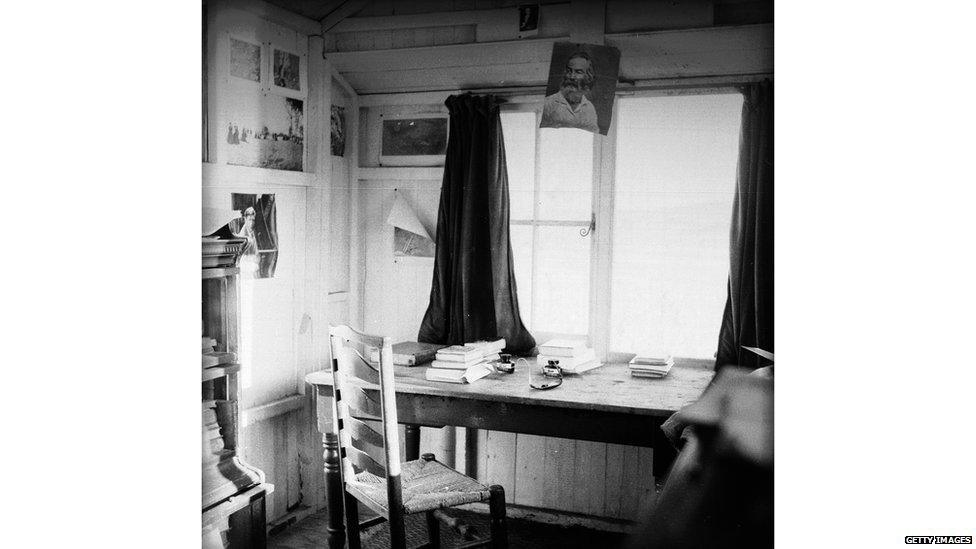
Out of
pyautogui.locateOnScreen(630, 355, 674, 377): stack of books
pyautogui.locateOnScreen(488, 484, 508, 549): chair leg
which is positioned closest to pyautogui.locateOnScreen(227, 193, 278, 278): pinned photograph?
pyautogui.locateOnScreen(488, 484, 508, 549): chair leg

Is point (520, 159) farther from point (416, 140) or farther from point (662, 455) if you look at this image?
point (662, 455)

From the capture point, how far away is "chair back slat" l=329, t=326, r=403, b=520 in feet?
5.42

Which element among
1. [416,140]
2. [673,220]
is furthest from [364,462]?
[673,220]

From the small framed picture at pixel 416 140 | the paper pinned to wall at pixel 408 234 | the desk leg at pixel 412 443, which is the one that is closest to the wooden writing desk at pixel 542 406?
the desk leg at pixel 412 443

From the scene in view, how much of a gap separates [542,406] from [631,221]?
47 cm

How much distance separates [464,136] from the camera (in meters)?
1.63

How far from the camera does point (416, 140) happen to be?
1.67 metres

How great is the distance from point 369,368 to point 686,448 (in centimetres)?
70

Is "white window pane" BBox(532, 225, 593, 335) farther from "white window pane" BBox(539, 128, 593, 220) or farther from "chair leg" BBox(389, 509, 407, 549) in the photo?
"chair leg" BBox(389, 509, 407, 549)

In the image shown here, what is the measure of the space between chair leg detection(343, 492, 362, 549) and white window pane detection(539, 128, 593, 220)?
0.88m
